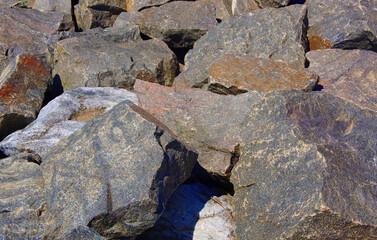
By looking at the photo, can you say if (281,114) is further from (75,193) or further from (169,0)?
(169,0)

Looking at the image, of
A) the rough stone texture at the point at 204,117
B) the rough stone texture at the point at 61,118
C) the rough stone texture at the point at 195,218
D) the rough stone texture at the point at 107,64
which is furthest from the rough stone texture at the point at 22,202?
the rough stone texture at the point at 107,64

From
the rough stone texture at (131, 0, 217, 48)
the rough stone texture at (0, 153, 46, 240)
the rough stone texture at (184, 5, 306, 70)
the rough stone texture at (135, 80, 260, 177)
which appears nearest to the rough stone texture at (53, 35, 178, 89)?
the rough stone texture at (184, 5, 306, 70)

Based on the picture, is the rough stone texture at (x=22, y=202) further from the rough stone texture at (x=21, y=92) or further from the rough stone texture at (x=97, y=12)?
the rough stone texture at (x=97, y=12)

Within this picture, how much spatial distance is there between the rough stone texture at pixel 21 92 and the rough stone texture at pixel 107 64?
515 millimetres

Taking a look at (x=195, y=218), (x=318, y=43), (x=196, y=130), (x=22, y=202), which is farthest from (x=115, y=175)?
(x=318, y=43)

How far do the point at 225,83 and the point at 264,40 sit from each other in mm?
1230

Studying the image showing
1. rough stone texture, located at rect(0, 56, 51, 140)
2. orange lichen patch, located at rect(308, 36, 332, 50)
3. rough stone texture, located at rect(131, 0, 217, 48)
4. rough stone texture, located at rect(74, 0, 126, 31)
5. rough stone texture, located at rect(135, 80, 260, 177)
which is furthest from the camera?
rough stone texture, located at rect(74, 0, 126, 31)

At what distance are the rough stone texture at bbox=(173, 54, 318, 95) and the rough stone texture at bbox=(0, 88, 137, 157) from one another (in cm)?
78

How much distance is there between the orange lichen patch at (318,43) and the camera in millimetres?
4809

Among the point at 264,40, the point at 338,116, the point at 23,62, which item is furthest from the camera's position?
the point at 264,40

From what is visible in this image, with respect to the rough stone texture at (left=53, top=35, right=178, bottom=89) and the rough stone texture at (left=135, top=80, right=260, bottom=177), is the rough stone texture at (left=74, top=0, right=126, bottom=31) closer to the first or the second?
the rough stone texture at (left=53, top=35, right=178, bottom=89)

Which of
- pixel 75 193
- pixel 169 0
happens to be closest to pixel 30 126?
pixel 75 193

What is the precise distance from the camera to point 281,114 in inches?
104

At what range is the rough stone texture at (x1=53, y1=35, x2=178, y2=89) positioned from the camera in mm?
4230
